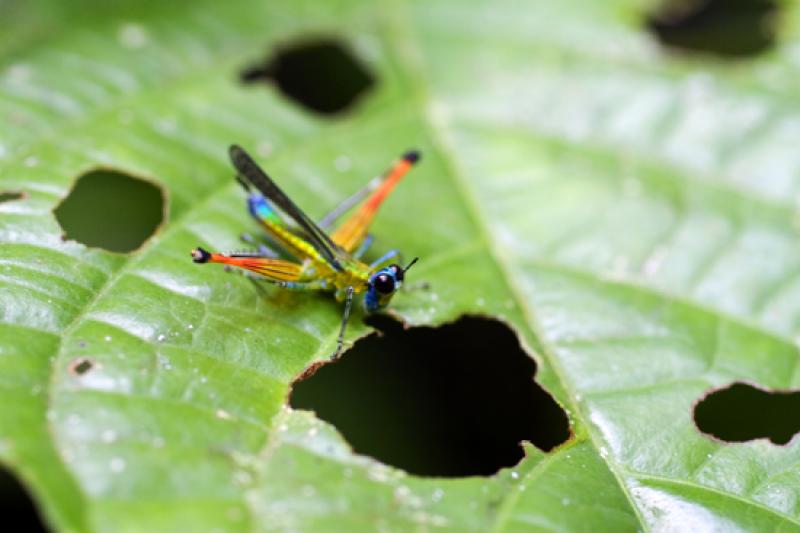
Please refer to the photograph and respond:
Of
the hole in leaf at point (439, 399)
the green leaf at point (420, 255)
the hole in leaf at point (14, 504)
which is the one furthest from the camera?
the hole in leaf at point (14, 504)

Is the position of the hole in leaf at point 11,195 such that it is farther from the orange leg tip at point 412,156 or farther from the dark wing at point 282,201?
the orange leg tip at point 412,156

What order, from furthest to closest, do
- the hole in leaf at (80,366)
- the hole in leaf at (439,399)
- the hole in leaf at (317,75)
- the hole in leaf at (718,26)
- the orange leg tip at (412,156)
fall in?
the hole in leaf at (718,26), the hole in leaf at (317,75), the orange leg tip at (412,156), the hole in leaf at (439,399), the hole in leaf at (80,366)

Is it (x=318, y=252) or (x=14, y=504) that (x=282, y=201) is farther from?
(x=14, y=504)

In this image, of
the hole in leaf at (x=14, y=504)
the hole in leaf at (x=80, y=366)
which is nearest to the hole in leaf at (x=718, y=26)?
the hole in leaf at (x=80, y=366)

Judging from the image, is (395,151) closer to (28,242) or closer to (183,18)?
(183,18)

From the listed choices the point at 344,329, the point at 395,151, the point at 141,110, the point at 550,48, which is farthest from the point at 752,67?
the point at 141,110

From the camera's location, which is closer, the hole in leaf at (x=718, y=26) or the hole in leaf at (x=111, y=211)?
the hole in leaf at (x=111, y=211)

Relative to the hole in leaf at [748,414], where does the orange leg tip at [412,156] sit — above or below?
above
